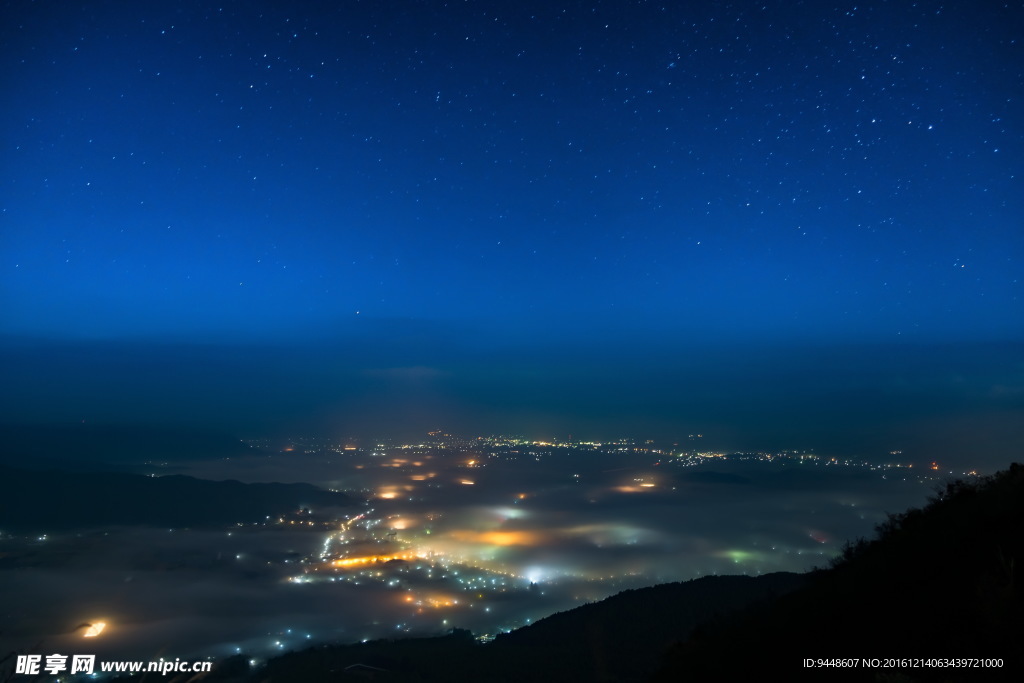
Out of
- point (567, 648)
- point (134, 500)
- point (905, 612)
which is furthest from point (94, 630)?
point (134, 500)

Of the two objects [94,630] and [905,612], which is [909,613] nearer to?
[905,612]

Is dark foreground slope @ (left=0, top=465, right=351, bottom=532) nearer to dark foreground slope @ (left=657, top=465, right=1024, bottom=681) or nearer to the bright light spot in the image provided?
the bright light spot

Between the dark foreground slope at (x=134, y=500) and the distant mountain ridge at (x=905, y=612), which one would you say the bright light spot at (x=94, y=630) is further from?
the distant mountain ridge at (x=905, y=612)

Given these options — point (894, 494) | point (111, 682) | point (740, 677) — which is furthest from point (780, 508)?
point (740, 677)

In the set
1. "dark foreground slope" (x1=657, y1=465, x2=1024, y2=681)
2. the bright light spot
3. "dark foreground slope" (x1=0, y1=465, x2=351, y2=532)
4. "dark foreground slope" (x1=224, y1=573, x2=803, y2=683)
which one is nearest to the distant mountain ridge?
"dark foreground slope" (x1=657, y1=465, x2=1024, y2=681)

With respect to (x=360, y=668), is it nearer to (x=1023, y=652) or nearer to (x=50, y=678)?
(x=50, y=678)

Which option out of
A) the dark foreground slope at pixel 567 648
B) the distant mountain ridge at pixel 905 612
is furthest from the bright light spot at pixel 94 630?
the distant mountain ridge at pixel 905 612
